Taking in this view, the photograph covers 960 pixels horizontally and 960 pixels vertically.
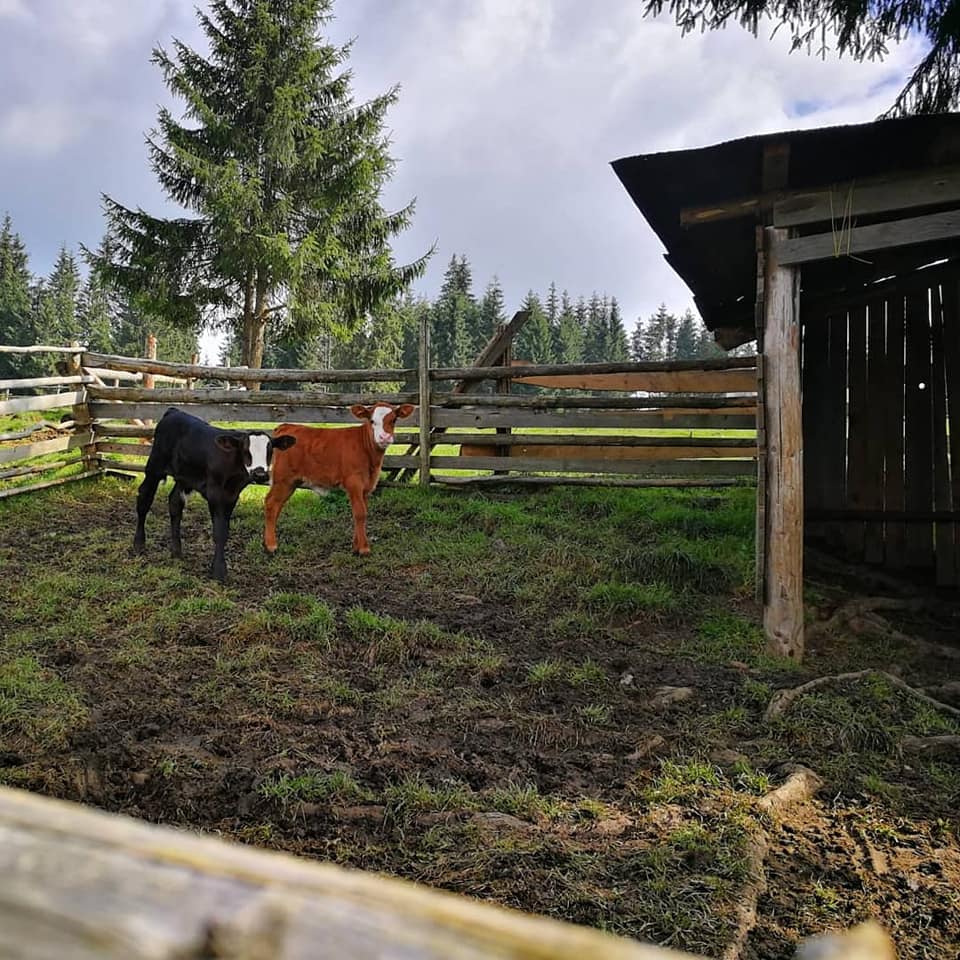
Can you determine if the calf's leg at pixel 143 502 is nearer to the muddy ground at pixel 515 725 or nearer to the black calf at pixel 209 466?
the black calf at pixel 209 466

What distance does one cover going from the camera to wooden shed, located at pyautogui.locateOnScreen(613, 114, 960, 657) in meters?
4.41

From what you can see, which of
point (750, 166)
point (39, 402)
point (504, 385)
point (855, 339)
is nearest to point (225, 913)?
point (750, 166)

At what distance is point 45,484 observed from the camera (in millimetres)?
9375

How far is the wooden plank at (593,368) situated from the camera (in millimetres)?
8570

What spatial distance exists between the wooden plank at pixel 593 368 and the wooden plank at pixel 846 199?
3.42 m

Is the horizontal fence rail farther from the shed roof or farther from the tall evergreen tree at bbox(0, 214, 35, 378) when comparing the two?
the tall evergreen tree at bbox(0, 214, 35, 378)

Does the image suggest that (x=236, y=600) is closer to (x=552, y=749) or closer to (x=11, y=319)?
(x=552, y=749)

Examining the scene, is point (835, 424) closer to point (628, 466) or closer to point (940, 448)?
point (940, 448)

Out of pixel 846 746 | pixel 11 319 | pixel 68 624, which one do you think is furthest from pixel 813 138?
pixel 11 319

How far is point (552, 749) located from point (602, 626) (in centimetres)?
178

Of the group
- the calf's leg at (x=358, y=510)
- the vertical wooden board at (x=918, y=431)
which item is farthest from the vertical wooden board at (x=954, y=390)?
the calf's leg at (x=358, y=510)

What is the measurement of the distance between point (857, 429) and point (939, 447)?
2.27 feet

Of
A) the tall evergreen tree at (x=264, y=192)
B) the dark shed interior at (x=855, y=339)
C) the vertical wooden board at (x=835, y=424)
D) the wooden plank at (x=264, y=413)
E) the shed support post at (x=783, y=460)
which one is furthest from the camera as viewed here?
the tall evergreen tree at (x=264, y=192)

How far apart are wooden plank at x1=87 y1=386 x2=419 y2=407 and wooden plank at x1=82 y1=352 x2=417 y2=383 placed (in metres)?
0.24
